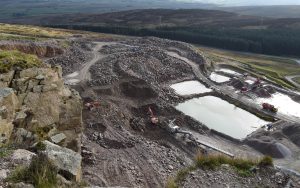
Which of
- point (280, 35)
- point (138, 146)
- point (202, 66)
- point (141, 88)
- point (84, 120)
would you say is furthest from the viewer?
point (280, 35)

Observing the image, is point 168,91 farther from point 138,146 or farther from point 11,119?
point 11,119

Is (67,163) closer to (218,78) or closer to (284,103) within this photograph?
(284,103)

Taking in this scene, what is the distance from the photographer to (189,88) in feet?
235

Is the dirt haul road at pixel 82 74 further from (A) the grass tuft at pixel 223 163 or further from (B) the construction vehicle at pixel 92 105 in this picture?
(A) the grass tuft at pixel 223 163

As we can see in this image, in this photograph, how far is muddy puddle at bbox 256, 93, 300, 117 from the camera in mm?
62819

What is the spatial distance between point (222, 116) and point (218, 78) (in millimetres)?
24193

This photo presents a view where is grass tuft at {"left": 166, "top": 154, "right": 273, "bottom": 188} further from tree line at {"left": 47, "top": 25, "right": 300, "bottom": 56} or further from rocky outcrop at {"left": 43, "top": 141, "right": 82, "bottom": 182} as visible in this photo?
tree line at {"left": 47, "top": 25, "right": 300, "bottom": 56}

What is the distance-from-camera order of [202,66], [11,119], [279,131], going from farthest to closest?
1. [202,66]
2. [279,131]
3. [11,119]

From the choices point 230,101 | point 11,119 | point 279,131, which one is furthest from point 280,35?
point 11,119

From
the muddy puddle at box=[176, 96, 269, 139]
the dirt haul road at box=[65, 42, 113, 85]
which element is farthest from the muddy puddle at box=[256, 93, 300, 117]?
the dirt haul road at box=[65, 42, 113, 85]

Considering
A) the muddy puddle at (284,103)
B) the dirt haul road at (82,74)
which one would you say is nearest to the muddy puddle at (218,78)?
the muddy puddle at (284,103)

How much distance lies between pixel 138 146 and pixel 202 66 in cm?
4543

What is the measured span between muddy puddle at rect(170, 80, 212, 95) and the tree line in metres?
81.2

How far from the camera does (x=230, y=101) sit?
216 ft
